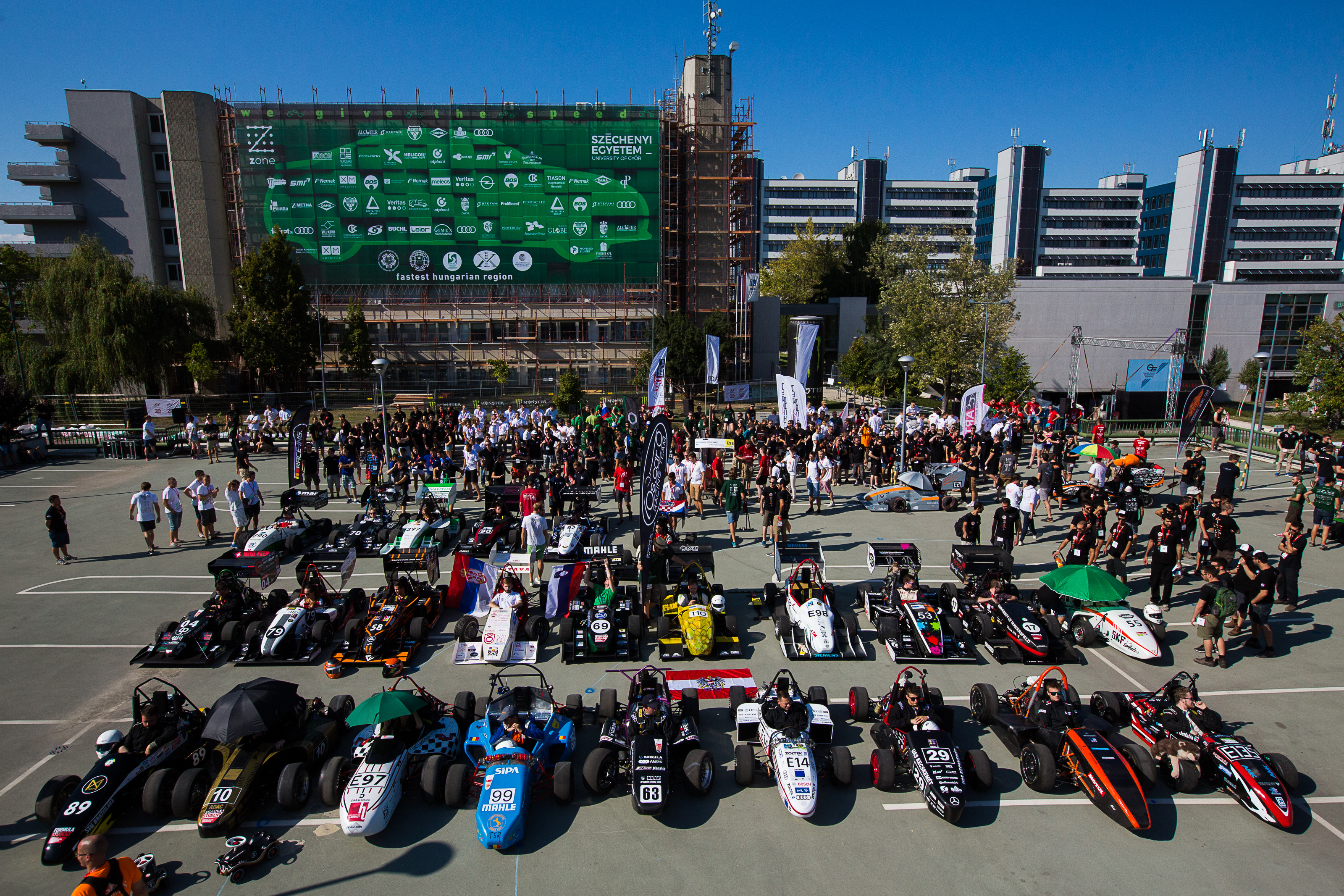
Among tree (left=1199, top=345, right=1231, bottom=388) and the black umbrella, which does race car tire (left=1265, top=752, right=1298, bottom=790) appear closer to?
the black umbrella

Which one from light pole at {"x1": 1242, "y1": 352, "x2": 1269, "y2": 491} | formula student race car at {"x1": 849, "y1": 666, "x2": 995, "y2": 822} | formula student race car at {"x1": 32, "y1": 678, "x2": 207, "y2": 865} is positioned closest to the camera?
formula student race car at {"x1": 32, "y1": 678, "x2": 207, "y2": 865}

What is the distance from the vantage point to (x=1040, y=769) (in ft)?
28.0

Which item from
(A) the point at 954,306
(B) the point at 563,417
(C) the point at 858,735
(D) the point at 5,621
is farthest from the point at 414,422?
(A) the point at 954,306

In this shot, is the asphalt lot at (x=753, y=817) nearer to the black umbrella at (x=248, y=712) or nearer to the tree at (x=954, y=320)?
the black umbrella at (x=248, y=712)

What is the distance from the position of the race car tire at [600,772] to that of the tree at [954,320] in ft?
104

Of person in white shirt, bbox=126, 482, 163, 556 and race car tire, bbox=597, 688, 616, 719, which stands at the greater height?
person in white shirt, bbox=126, 482, 163, 556

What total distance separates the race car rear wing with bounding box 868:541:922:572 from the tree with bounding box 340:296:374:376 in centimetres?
3742

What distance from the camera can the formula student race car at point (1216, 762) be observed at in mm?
8047

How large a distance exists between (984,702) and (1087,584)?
138 inches

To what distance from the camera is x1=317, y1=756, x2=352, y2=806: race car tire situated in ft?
26.9

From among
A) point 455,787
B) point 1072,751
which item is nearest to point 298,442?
point 455,787

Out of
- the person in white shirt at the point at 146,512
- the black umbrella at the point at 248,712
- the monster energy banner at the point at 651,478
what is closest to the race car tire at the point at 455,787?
the black umbrella at the point at 248,712

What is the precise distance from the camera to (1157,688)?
11.0 meters

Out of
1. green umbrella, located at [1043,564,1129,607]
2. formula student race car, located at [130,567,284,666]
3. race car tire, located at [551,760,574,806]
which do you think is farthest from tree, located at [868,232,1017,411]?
race car tire, located at [551,760,574,806]
